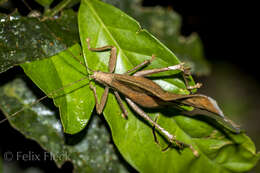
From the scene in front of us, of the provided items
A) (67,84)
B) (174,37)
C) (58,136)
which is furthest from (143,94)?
(174,37)

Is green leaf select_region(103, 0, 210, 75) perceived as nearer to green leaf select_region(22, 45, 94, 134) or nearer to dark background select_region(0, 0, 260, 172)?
dark background select_region(0, 0, 260, 172)

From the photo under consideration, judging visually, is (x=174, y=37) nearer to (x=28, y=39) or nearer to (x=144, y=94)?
(x=144, y=94)

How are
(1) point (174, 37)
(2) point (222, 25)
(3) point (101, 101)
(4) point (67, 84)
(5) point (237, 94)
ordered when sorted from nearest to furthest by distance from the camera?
(4) point (67, 84) → (3) point (101, 101) → (1) point (174, 37) → (2) point (222, 25) → (5) point (237, 94)

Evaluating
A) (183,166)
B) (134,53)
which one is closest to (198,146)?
→ (183,166)

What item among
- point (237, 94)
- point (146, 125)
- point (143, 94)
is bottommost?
point (237, 94)

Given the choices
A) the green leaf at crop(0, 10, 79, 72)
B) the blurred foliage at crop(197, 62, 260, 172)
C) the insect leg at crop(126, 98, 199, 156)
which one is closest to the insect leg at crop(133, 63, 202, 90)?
the insect leg at crop(126, 98, 199, 156)

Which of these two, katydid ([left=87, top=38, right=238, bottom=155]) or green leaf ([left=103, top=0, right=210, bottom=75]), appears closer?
katydid ([left=87, top=38, right=238, bottom=155])
